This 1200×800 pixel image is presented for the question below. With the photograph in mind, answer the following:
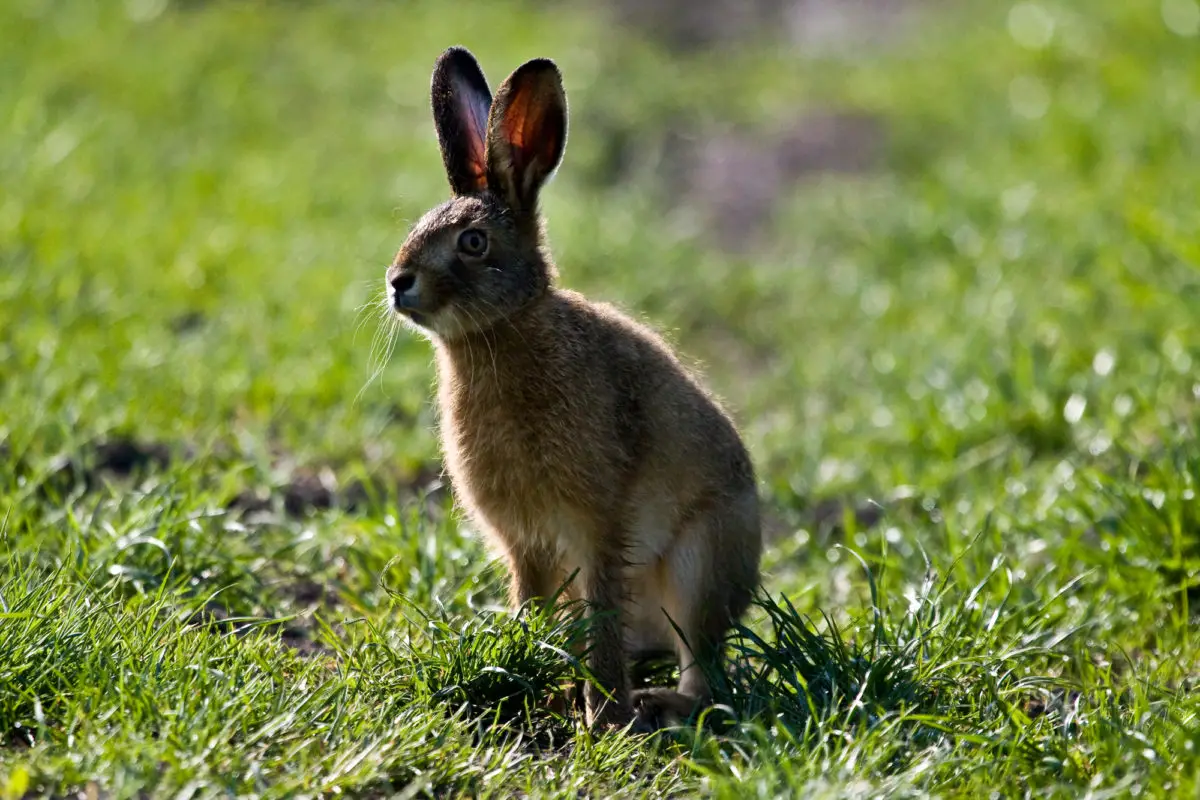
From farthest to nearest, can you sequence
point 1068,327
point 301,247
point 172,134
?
1. point 172,134
2. point 301,247
3. point 1068,327

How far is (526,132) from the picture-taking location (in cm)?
393

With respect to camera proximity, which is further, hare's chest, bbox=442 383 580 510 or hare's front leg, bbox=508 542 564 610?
hare's front leg, bbox=508 542 564 610

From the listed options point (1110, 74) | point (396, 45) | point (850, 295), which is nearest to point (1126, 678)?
point (850, 295)

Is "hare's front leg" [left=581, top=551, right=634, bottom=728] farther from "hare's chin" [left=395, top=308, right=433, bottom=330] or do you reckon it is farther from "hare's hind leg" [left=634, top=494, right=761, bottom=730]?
"hare's chin" [left=395, top=308, right=433, bottom=330]

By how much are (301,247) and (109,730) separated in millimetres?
4809

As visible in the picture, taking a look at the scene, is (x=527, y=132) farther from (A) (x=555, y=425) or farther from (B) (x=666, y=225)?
(B) (x=666, y=225)

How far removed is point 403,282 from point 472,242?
240 mm

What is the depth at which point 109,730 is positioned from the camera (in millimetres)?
3156

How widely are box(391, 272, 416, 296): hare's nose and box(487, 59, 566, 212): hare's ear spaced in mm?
413

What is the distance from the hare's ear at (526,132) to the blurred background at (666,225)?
0.69 metres

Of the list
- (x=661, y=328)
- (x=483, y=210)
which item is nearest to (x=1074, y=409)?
(x=661, y=328)

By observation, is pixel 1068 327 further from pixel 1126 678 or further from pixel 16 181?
pixel 16 181

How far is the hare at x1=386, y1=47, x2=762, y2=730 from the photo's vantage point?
12.6 ft

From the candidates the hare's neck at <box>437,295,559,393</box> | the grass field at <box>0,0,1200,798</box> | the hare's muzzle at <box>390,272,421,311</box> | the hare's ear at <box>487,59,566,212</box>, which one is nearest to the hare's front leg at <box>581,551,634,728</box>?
the grass field at <box>0,0,1200,798</box>
